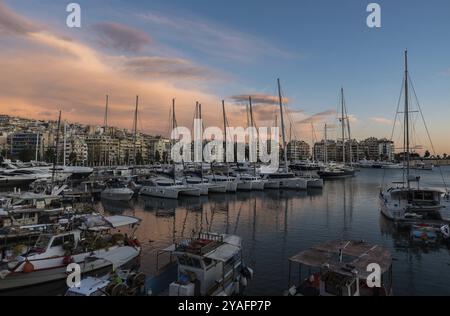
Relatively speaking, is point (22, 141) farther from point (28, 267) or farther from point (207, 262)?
point (207, 262)

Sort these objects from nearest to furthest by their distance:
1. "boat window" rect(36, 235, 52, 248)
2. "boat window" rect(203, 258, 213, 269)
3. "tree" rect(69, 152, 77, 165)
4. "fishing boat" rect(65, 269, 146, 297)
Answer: "fishing boat" rect(65, 269, 146, 297) → "boat window" rect(203, 258, 213, 269) → "boat window" rect(36, 235, 52, 248) → "tree" rect(69, 152, 77, 165)

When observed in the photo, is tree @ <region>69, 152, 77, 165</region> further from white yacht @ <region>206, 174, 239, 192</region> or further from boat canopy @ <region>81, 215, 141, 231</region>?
boat canopy @ <region>81, 215, 141, 231</region>

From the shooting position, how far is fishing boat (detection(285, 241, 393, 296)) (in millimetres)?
14109

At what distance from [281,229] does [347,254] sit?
17.2 metres

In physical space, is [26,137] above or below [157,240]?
above

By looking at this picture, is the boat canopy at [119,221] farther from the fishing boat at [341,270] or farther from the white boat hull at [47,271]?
the fishing boat at [341,270]

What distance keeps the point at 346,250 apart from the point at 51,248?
60.4 feet

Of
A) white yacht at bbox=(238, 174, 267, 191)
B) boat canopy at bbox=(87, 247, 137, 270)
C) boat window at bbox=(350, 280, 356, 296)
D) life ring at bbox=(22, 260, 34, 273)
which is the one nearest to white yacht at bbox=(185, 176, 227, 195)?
white yacht at bbox=(238, 174, 267, 191)

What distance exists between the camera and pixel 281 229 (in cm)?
3488

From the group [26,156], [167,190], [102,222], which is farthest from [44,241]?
[26,156]

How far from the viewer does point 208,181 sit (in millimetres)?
70438

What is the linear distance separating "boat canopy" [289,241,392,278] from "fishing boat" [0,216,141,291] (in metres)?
12.7

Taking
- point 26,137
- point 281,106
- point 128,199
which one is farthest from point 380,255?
point 26,137
